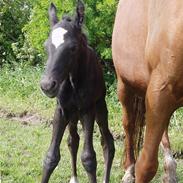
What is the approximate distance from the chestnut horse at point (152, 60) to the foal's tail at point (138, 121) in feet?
1.31

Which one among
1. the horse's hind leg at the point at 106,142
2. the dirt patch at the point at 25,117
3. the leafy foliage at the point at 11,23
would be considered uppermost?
the leafy foliage at the point at 11,23

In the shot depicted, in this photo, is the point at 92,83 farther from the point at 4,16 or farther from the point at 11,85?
the point at 4,16

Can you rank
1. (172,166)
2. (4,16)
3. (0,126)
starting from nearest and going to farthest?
(172,166) < (0,126) < (4,16)

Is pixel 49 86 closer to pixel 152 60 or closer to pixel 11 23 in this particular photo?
pixel 152 60

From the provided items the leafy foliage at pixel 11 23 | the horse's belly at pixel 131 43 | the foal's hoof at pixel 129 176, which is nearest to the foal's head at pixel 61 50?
the horse's belly at pixel 131 43

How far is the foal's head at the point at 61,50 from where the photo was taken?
3227 mm

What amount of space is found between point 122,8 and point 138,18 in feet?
1.94

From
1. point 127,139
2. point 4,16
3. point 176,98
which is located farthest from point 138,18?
point 4,16

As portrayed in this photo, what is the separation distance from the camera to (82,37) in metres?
3.59

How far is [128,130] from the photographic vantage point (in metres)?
4.68

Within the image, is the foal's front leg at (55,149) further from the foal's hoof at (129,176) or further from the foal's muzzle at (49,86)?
the foal's hoof at (129,176)

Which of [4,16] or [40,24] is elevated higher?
[4,16]

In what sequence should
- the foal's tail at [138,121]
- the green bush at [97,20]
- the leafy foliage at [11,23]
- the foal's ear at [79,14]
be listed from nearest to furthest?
the foal's ear at [79,14] → the foal's tail at [138,121] → the green bush at [97,20] → the leafy foliage at [11,23]

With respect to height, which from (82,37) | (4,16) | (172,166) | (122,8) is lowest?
(172,166)
